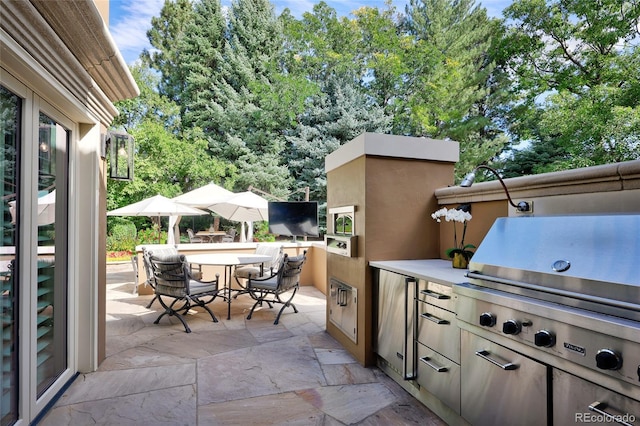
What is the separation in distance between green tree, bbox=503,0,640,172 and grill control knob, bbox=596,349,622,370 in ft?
29.4

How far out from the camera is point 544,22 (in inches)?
395

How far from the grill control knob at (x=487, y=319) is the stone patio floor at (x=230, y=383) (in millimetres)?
891

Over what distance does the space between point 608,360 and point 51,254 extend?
302 centimetres

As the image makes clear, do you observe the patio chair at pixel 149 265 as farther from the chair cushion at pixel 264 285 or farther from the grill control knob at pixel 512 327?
the grill control knob at pixel 512 327

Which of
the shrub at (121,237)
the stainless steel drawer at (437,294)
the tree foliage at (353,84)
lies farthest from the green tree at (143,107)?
the stainless steel drawer at (437,294)

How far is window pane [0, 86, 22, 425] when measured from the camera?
1812mm

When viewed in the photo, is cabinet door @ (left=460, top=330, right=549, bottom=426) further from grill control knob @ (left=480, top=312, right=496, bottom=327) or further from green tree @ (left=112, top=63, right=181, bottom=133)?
green tree @ (left=112, top=63, right=181, bottom=133)

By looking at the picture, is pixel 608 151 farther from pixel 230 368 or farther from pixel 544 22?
pixel 230 368

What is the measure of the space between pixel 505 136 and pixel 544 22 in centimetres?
403

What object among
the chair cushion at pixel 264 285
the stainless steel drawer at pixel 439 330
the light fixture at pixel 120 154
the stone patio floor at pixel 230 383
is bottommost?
the stone patio floor at pixel 230 383

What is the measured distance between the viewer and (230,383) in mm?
2725

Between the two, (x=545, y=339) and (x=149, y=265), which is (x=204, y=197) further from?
(x=545, y=339)

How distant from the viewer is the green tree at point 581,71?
8.31 m

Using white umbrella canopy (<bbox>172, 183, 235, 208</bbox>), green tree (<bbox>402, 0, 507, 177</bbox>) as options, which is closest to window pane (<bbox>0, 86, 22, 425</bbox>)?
white umbrella canopy (<bbox>172, 183, 235, 208</bbox>)
